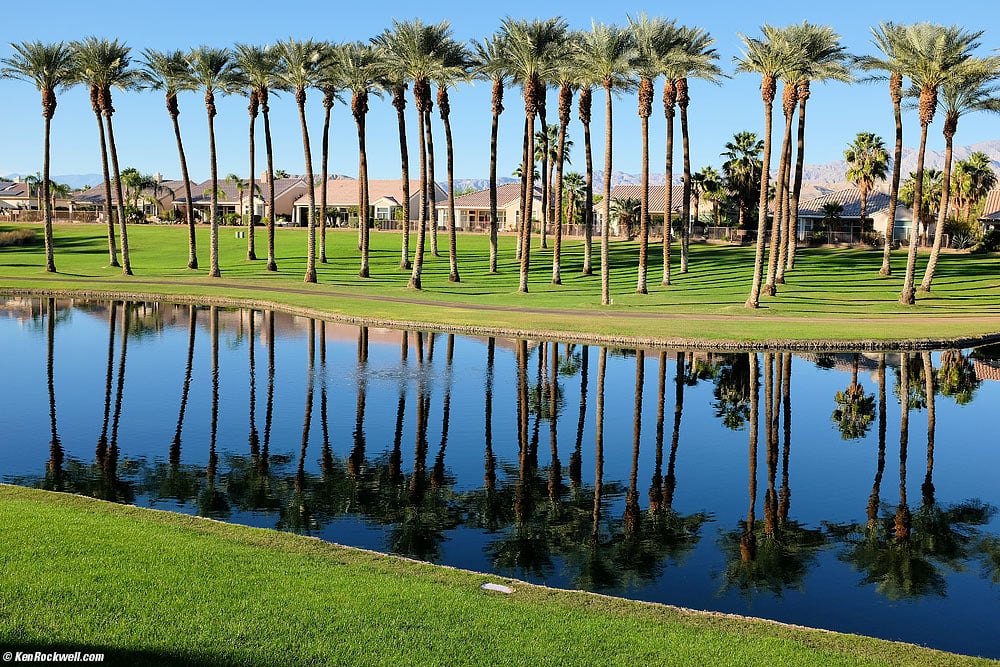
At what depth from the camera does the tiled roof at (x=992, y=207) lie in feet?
321

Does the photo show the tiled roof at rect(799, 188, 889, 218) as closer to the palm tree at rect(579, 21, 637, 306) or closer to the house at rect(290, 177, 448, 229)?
the house at rect(290, 177, 448, 229)

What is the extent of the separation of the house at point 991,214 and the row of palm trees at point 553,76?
121 feet

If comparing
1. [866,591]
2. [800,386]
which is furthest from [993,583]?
[800,386]

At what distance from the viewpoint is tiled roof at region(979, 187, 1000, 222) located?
97.8m

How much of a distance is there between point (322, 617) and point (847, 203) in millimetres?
105277

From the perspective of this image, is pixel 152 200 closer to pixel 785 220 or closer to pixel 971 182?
pixel 785 220

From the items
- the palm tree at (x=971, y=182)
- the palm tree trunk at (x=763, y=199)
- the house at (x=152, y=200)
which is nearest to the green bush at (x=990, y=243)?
the palm tree at (x=971, y=182)

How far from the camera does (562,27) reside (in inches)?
2185

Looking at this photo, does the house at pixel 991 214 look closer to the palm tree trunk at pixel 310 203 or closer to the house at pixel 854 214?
the house at pixel 854 214

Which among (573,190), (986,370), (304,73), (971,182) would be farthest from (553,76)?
(971,182)

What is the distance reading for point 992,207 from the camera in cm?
10088

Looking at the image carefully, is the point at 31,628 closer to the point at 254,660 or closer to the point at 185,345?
the point at 254,660

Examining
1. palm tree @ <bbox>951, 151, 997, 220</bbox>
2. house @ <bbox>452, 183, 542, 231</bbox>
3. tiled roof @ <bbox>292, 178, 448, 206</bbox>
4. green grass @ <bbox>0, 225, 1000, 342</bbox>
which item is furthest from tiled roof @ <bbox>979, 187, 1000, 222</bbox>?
tiled roof @ <bbox>292, 178, 448, 206</bbox>

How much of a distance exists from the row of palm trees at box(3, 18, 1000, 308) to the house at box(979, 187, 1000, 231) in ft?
121
